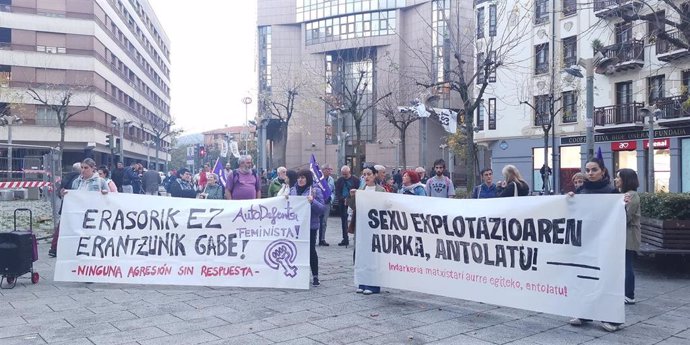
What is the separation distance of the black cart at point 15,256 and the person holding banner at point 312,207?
382cm

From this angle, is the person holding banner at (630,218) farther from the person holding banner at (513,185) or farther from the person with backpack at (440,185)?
the person with backpack at (440,185)

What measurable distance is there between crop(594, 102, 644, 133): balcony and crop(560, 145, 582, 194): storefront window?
2169 mm

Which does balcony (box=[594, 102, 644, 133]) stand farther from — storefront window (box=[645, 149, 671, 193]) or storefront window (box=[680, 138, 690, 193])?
storefront window (box=[680, 138, 690, 193])

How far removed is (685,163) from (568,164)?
7.32m

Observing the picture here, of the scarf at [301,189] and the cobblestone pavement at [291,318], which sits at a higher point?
the scarf at [301,189]

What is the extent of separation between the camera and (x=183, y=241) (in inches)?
310

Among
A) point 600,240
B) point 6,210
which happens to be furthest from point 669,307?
point 6,210

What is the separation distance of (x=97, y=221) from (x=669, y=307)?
7.52m

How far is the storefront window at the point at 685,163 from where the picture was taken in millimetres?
30134

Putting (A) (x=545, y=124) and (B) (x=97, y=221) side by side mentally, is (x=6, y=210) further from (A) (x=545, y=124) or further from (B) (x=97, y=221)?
(A) (x=545, y=124)

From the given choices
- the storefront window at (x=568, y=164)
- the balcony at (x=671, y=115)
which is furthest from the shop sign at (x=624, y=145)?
the balcony at (x=671, y=115)

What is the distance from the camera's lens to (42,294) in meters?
7.51

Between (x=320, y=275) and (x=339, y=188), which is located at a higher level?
(x=339, y=188)

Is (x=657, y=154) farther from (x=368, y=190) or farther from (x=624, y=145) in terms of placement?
(x=368, y=190)
